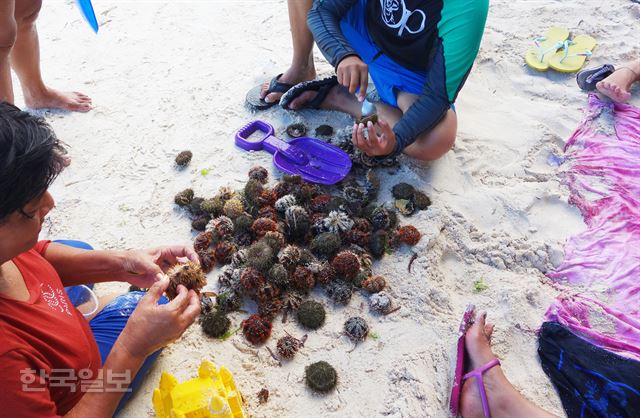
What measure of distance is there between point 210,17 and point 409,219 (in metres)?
3.11

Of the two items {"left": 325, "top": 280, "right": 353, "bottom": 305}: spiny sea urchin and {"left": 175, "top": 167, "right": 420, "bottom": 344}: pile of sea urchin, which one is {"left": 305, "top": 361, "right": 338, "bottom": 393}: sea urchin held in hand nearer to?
{"left": 175, "top": 167, "right": 420, "bottom": 344}: pile of sea urchin

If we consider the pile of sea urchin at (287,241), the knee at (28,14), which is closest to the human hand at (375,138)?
the pile of sea urchin at (287,241)

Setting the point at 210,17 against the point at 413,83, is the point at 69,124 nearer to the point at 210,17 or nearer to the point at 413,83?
the point at 210,17

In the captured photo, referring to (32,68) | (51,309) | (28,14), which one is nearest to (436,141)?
(51,309)

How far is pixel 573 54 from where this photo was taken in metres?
3.96

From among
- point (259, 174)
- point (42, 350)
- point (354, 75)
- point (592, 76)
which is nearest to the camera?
point (42, 350)

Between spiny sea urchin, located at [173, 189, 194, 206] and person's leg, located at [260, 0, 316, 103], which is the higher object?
person's leg, located at [260, 0, 316, 103]

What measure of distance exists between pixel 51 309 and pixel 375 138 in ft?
6.03

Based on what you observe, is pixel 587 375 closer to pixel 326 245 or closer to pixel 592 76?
pixel 326 245

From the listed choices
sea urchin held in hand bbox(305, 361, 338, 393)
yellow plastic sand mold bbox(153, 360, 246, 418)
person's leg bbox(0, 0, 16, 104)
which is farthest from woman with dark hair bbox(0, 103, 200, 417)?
person's leg bbox(0, 0, 16, 104)

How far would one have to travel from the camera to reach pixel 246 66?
163 inches

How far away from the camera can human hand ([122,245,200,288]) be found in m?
2.11

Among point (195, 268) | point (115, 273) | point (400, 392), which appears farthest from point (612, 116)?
point (115, 273)

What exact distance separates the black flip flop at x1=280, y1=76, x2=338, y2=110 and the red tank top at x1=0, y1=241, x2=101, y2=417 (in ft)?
6.96
